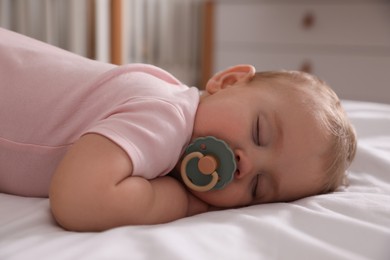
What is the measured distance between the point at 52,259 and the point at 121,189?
0.14m

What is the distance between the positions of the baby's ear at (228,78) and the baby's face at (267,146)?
0.35ft

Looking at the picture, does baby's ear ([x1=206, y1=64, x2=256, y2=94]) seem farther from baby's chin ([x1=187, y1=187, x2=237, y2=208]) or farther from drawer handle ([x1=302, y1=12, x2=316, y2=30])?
drawer handle ([x1=302, y1=12, x2=316, y2=30])

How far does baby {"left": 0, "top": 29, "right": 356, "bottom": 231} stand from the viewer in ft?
2.33

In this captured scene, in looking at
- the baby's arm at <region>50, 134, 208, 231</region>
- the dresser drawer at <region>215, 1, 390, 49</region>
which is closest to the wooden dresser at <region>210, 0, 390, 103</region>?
the dresser drawer at <region>215, 1, 390, 49</region>

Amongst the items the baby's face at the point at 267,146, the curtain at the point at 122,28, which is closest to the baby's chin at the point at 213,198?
the baby's face at the point at 267,146

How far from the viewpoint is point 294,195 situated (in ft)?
2.60

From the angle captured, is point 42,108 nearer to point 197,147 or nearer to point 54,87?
point 54,87

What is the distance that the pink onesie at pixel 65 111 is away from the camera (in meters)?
0.72

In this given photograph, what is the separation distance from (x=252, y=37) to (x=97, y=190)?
237cm

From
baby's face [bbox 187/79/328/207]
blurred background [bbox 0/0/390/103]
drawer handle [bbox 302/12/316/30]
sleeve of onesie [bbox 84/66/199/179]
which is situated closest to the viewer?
sleeve of onesie [bbox 84/66/199/179]

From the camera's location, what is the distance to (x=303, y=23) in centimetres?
273

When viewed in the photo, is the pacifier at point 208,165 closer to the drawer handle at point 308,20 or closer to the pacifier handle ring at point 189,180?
the pacifier handle ring at point 189,180

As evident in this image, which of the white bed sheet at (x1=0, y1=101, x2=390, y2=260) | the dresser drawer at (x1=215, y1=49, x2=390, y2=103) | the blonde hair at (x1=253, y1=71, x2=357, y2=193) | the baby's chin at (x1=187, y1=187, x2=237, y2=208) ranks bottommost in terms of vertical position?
the dresser drawer at (x1=215, y1=49, x2=390, y2=103)

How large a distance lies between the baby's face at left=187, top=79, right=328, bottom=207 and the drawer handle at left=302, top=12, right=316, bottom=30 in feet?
6.61
